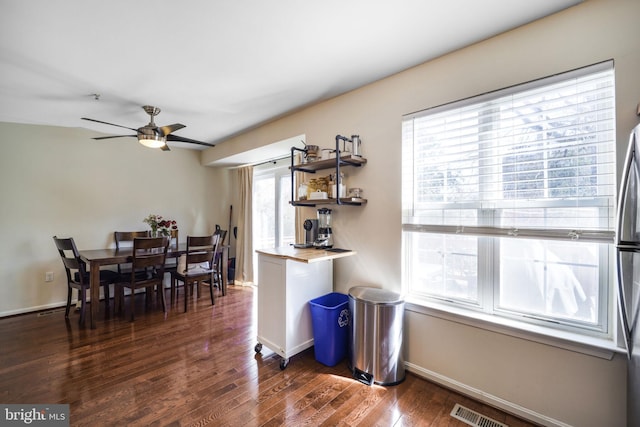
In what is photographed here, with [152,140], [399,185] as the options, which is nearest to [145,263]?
[152,140]

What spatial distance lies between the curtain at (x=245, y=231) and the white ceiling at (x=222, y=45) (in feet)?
6.74

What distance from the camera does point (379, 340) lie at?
200 centimetres

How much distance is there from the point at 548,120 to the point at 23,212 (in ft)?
18.5

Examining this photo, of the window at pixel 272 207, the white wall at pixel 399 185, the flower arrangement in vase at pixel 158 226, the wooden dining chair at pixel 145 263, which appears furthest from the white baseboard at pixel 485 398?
the flower arrangement in vase at pixel 158 226

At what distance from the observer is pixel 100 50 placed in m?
1.93

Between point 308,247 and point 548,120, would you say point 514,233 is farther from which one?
point 308,247

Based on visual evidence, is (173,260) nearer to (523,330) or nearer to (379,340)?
(379,340)

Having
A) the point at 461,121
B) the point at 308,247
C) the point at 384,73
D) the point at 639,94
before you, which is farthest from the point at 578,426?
the point at 384,73

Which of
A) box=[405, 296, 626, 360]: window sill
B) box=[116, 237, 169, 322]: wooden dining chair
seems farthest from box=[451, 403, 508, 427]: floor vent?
box=[116, 237, 169, 322]: wooden dining chair

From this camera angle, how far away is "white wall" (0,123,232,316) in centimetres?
341

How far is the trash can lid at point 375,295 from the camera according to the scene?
2021 millimetres

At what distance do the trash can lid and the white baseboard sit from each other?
585 millimetres

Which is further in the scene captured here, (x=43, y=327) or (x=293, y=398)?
(x=43, y=327)

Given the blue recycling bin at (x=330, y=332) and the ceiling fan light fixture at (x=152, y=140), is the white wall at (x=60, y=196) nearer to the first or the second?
the ceiling fan light fixture at (x=152, y=140)
